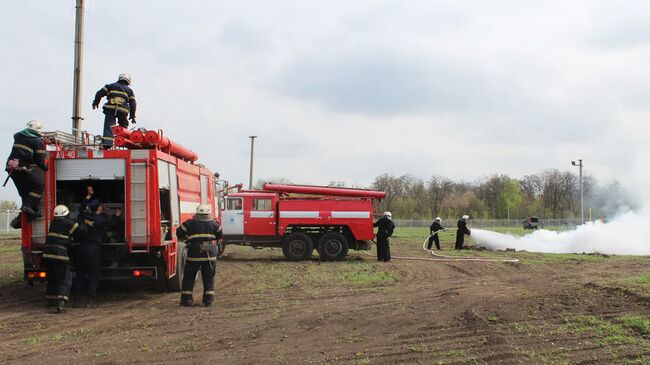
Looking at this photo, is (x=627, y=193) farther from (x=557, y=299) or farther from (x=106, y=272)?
(x=106, y=272)

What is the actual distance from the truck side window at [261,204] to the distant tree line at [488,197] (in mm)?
66926

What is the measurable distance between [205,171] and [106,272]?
205 inches

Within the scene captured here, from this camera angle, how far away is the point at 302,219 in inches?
748

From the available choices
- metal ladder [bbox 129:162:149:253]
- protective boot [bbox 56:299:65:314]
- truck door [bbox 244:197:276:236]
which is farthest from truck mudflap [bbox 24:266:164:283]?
truck door [bbox 244:197:276:236]

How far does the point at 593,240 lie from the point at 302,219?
49.4 ft

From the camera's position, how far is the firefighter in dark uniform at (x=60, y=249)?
Result: 29.2 ft

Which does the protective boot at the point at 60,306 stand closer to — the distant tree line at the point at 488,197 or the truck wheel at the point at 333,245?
the truck wheel at the point at 333,245

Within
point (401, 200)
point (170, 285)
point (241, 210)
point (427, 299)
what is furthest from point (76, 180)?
point (401, 200)

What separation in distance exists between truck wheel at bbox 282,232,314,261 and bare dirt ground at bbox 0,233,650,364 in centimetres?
595

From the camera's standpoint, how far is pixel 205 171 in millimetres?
14570

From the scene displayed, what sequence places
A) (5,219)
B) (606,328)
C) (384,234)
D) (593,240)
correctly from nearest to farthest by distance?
(606,328) → (384,234) → (593,240) → (5,219)

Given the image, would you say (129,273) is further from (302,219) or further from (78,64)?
(302,219)

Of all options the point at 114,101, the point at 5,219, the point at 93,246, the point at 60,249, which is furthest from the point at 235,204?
the point at 5,219

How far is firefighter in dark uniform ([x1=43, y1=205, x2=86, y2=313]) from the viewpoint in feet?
29.2
